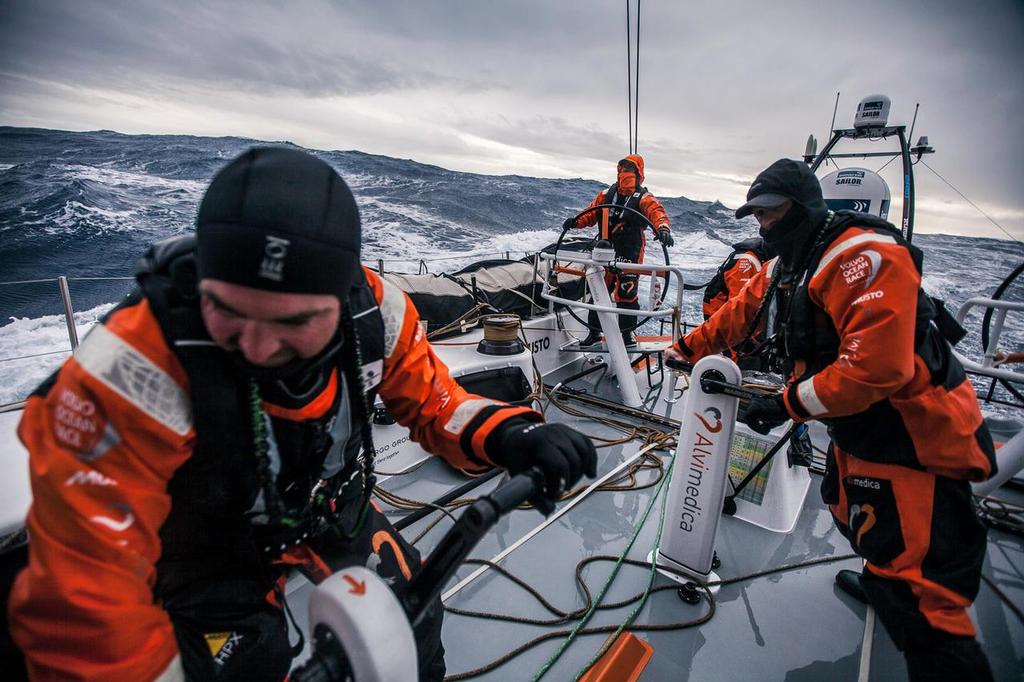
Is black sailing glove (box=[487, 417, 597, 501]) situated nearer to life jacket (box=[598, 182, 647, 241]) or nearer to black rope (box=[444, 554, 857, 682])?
black rope (box=[444, 554, 857, 682])

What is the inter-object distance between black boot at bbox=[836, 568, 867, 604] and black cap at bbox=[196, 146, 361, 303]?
97.9 inches

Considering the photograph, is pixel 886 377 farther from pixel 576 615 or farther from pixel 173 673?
pixel 173 673

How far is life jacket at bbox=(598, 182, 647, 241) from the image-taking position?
5027mm

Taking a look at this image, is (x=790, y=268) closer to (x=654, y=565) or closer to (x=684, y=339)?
(x=684, y=339)

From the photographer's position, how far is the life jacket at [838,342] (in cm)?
152

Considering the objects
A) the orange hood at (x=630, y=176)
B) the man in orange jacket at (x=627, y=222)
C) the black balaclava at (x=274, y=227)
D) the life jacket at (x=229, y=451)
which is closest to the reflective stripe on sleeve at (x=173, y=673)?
the life jacket at (x=229, y=451)

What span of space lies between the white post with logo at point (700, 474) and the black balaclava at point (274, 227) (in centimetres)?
148

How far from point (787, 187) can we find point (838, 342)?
0.58 m

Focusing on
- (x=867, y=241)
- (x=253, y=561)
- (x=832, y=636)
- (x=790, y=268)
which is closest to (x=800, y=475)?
(x=832, y=636)

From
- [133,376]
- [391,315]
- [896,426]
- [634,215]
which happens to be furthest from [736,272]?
Result: [133,376]

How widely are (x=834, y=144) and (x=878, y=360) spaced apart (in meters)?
4.85

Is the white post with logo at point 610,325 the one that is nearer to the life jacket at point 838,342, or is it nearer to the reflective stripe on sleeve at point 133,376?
the life jacket at point 838,342

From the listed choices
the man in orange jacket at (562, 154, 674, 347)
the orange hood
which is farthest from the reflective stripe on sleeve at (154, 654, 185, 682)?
the orange hood

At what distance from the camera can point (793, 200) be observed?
1.74m
